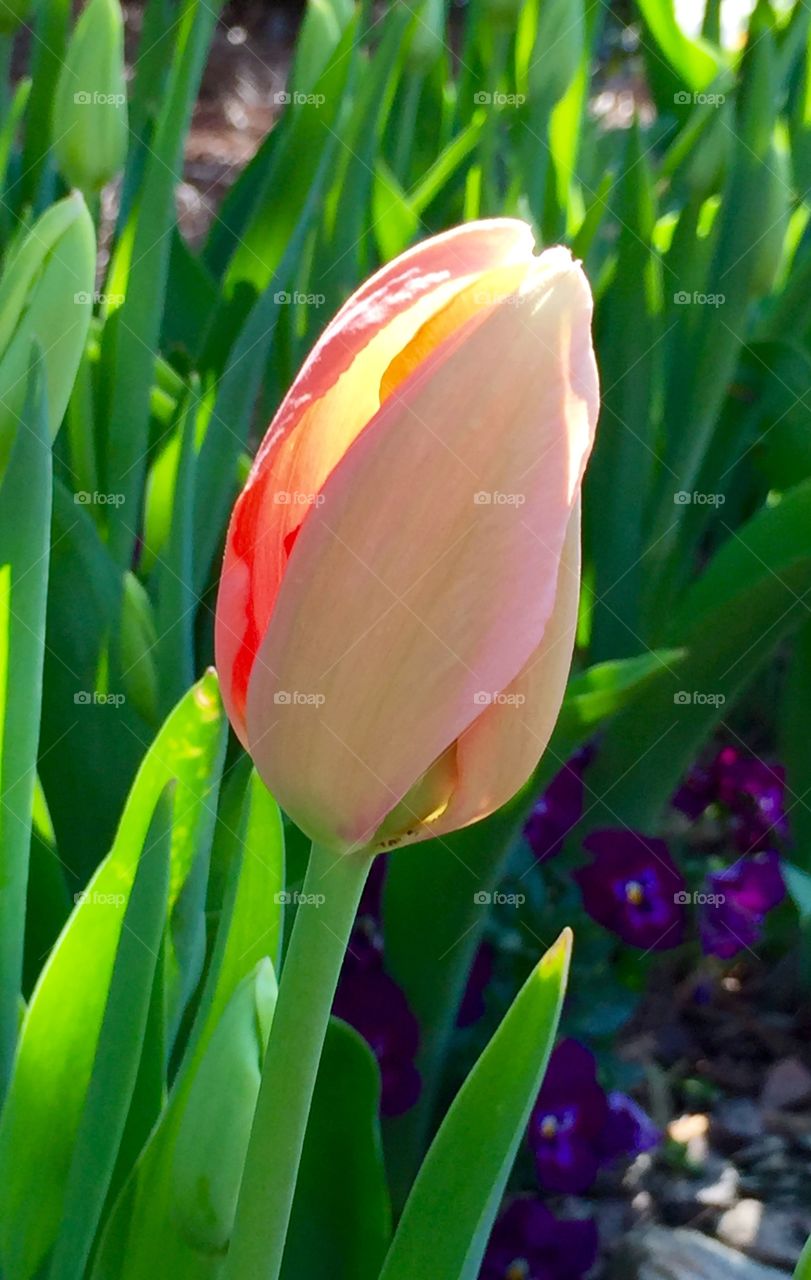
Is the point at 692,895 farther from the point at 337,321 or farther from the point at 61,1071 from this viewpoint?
the point at 337,321

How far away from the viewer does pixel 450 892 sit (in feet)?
3.04

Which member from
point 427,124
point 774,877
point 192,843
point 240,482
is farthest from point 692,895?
point 427,124

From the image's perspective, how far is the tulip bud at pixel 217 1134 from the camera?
1.45 feet

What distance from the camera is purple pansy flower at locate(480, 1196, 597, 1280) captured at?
38.0 inches

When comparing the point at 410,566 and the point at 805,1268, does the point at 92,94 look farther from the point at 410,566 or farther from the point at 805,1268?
the point at 805,1268

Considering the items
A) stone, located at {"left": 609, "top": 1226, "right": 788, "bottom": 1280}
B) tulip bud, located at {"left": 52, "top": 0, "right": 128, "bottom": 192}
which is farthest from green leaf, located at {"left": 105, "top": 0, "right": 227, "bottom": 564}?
stone, located at {"left": 609, "top": 1226, "right": 788, "bottom": 1280}

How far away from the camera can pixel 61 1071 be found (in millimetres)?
570

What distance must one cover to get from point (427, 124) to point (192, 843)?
120 cm

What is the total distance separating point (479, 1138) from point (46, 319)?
0.38 metres

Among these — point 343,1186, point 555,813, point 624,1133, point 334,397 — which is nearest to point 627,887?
point 555,813

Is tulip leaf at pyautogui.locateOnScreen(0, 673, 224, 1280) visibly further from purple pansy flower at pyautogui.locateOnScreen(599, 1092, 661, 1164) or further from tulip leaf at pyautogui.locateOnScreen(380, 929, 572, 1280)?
purple pansy flower at pyautogui.locateOnScreen(599, 1092, 661, 1164)

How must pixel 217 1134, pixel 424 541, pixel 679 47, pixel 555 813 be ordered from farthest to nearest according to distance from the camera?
pixel 679 47
pixel 555 813
pixel 217 1134
pixel 424 541

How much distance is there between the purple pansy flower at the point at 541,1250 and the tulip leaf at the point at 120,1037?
1.63 ft

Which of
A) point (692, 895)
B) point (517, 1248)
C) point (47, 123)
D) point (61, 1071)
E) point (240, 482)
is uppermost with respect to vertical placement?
point (47, 123)
